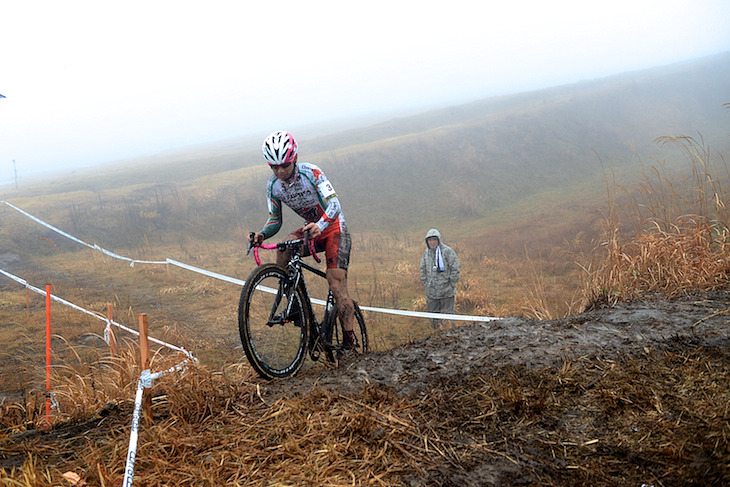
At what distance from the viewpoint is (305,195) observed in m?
5.08

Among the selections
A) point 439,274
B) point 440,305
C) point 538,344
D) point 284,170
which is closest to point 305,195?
point 284,170

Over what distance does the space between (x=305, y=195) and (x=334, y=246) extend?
60 cm

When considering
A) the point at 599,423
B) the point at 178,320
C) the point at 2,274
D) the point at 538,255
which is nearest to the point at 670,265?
the point at 599,423

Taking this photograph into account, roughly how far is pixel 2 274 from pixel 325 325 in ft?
55.0

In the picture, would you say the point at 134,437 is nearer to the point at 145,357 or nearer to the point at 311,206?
the point at 145,357

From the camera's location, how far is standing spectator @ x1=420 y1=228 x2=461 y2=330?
1028 centimetres

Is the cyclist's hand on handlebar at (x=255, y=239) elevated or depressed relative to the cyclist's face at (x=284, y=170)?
depressed

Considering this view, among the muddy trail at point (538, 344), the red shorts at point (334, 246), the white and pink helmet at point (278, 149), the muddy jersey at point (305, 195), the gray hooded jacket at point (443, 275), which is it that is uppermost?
the white and pink helmet at point (278, 149)

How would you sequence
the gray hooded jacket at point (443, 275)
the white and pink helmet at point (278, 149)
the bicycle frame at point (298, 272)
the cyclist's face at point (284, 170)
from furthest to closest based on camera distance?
1. the gray hooded jacket at point (443, 275)
2. the cyclist's face at point (284, 170)
3. the white and pink helmet at point (278, 149)
4. the bicycle frame at point (298, 272)

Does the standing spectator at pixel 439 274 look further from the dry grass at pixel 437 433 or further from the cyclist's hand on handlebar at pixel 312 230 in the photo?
the dry grass at pixel 437 433

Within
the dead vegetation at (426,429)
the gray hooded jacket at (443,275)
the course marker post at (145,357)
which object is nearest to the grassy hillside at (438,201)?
the gray hooded jacket at (443,275)

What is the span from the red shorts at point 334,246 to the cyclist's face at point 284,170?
621 millimetres

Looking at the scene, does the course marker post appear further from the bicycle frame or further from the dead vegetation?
the bicycle frame

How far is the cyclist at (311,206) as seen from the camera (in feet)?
15.8
